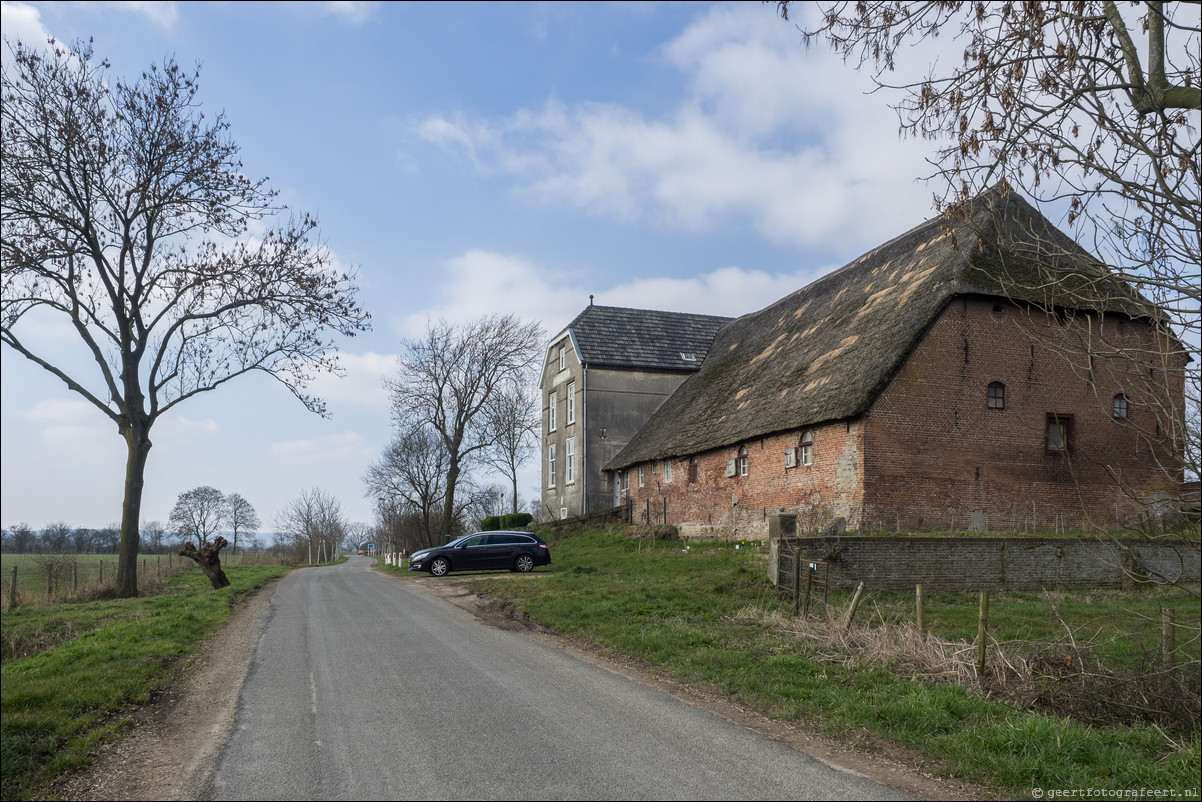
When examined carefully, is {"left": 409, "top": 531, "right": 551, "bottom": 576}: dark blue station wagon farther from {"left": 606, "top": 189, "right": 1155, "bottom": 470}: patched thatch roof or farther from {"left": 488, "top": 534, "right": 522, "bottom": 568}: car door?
{"left": 606, "top": 189, "right": 1155, "bottom": 470}: patched thatch roof

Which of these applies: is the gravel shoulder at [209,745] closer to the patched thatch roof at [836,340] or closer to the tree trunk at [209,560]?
the patched thatch roof at [836,340]

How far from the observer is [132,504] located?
2233 cm

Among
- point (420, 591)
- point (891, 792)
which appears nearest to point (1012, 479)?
point (420, 591)

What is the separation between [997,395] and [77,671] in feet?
67.6

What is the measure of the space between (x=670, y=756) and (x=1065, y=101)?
6057mm

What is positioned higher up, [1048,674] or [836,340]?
[836,340]

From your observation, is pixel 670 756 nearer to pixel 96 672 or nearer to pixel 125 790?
pixel 125 790

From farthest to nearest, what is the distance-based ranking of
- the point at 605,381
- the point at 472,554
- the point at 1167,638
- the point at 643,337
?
the point at 643,337 → the point at 605,381 → the point at 472,554 → the point at 1167,638

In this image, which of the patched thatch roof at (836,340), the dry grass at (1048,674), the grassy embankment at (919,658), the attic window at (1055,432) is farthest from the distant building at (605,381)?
→ the dry grass at (1048,674)

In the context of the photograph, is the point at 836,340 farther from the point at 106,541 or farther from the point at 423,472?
the point at 106,541

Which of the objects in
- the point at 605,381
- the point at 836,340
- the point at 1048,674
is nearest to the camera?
the point at 1048,674

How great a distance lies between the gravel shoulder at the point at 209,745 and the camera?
5.97 m

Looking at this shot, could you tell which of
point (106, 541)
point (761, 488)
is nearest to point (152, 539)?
point (106, 541)

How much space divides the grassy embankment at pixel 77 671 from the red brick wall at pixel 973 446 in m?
14.5
